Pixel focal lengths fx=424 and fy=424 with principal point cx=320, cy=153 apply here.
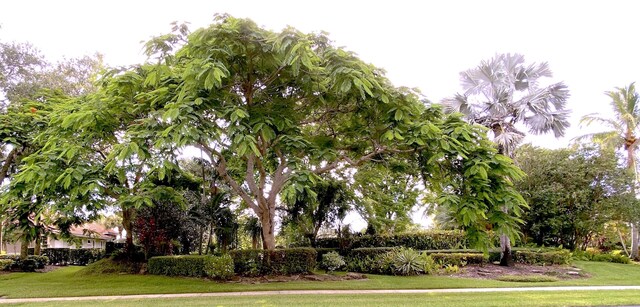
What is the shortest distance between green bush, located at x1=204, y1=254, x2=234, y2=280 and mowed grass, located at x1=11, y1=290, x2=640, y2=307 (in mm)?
3306

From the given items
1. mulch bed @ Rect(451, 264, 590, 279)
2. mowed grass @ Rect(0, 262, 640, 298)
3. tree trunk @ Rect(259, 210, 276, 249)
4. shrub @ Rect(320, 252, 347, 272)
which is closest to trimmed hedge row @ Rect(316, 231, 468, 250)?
shrub @ Rect(320, 252, 347, 272)

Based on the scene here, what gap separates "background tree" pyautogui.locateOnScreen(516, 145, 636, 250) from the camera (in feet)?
72.5

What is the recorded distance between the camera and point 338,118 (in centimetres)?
1368

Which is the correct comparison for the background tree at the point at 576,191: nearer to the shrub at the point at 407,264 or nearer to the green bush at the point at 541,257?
the green bush at the point at 541,257

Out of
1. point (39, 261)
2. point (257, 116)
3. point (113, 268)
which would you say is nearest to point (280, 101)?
point (257, 116)

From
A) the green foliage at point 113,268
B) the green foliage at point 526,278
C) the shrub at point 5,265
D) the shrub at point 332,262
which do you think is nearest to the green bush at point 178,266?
the green foliage at point 113,268

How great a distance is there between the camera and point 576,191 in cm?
2239

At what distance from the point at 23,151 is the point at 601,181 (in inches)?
1059

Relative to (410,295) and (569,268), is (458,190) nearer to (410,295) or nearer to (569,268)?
(410,295)

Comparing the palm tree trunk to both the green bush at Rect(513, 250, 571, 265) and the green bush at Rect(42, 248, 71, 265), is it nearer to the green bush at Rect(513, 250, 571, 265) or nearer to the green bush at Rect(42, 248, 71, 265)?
the green bush at Rect(513, 250, 571, 265)

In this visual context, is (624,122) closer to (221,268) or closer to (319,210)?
(319,210)

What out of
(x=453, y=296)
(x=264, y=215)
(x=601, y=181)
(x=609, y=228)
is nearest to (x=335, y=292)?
(x=453, y=296)

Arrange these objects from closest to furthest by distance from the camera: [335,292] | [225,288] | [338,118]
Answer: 1. [335,292]
2. [225,288]
3. [338,118]

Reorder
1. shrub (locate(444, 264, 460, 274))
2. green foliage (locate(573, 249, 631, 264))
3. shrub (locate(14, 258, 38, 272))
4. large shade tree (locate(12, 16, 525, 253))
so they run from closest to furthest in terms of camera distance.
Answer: large shade tree (locate(12, 16, 525, 253))
shrub (locate(444, 264, 460, 274))
shrub (locate(14, 258, 38, 272))
green foliage (locate(573, 249, 631, 264))
